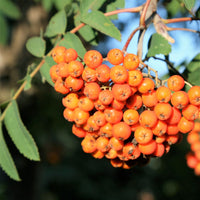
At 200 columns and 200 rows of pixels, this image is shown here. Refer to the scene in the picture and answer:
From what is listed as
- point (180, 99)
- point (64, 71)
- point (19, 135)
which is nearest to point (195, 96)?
point (180, 99)

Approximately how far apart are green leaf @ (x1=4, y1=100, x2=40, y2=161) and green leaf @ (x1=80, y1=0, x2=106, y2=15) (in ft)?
2.47

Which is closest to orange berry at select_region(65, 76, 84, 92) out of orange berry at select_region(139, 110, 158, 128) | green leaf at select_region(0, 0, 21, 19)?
orange berry at select_region(139, 110, 158, 128)

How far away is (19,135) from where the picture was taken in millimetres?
1623

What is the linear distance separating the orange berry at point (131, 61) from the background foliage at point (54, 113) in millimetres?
202

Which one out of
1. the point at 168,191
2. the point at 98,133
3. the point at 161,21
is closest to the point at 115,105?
the point at 98,133

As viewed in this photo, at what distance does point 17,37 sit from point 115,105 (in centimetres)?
421

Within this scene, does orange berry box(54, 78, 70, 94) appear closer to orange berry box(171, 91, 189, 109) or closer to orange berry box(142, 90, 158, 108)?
orange berry box(142, 90, 158, 108)

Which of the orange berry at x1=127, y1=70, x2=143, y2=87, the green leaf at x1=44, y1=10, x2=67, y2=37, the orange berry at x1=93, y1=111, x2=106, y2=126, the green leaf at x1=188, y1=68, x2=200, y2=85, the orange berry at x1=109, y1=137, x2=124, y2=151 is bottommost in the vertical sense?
the green leaf at x1=188, y1=68, x2=200, y2=85

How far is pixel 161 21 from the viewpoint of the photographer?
1.51 meters

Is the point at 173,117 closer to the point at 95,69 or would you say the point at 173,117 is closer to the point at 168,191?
the point at 95,69

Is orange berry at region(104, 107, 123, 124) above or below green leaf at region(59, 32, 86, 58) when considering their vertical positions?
below

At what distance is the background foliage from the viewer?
161 cm

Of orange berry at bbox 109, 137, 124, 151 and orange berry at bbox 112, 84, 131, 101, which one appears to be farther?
orange berry at bbox 109, 137, 124, 151

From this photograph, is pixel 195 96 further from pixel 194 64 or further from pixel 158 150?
A: pixel 194 64
